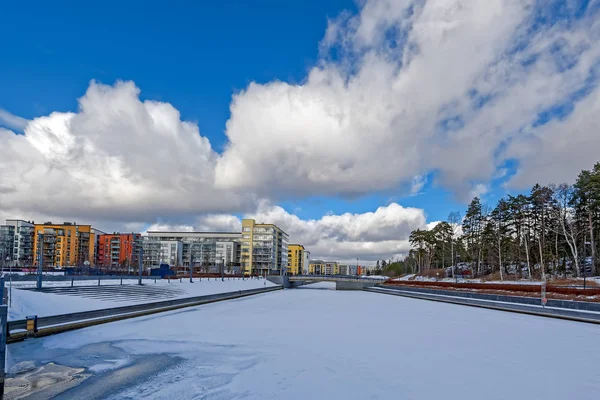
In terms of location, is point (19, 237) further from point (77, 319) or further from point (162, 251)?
point (77, 319)

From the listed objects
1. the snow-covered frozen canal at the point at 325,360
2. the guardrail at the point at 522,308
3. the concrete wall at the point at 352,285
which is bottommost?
the concrete wall at the point at 352,285

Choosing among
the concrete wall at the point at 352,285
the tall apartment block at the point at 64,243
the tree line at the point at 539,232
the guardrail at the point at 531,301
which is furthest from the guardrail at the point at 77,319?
the tall apartment block at the point at 64,243

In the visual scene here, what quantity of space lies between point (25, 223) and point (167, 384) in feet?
513

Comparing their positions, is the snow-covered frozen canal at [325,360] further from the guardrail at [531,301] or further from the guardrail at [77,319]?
the guardrail at [531,301]

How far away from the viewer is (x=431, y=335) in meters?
20.4

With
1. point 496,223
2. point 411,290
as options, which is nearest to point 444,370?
point 411,290

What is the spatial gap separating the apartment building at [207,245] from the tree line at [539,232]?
3736 inches

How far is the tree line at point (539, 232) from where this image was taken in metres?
52.5

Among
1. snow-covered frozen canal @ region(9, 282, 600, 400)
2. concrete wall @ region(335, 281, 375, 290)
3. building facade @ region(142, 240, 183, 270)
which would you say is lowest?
concrete wall @ region(335, 281, 375, 290)

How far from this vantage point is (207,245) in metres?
164

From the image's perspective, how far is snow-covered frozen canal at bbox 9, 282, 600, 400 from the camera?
10531mm

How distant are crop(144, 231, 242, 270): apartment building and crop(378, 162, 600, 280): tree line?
94891 millimetres

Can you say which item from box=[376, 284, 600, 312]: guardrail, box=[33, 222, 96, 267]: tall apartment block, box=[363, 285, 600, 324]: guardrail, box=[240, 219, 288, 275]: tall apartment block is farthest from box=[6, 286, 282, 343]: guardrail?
box=[240, 219, 288, 275]: tall apartment block

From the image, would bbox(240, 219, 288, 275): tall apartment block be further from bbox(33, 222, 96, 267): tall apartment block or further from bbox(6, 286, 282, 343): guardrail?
bbox(6, 286, 282, 343): guardrail
